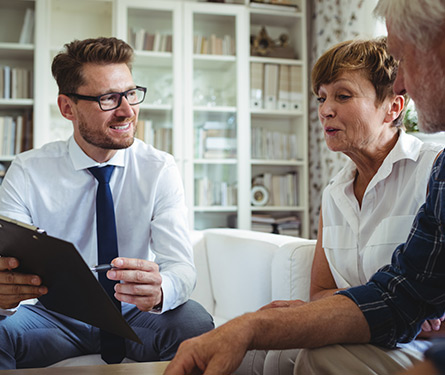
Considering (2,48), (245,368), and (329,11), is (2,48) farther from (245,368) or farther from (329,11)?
(245,368)

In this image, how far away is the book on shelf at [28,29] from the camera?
345cm

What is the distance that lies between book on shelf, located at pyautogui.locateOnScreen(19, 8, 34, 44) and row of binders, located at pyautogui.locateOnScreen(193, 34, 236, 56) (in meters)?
1.15

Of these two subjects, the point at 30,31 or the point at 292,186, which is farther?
the point at 292,186

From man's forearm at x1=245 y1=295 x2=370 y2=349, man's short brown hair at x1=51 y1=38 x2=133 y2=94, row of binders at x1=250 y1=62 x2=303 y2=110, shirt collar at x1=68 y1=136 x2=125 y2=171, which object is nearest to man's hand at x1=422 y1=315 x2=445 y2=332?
man's forearm at x1=245 y1=295 x2=370 y2=349

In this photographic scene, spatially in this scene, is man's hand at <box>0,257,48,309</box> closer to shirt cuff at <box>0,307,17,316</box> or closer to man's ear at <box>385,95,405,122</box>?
shirt cuff at <box>0,307,17,316</box>

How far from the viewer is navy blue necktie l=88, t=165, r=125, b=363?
1367 mm

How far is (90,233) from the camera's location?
159 cm

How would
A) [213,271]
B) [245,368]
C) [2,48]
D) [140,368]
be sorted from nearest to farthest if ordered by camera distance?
[140,368] < [245,368] < [213,271] < [2,48]

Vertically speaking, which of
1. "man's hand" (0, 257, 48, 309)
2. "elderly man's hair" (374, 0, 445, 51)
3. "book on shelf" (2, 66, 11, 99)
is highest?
"book on shelf" (2, 66, 11, 99)

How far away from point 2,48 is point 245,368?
10.2 ft

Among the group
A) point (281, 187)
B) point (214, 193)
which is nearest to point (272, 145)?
point (281, 187)

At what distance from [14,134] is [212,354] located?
3.07 m

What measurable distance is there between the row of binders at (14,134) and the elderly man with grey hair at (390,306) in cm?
298

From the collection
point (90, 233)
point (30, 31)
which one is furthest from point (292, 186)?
point (90, 233)
